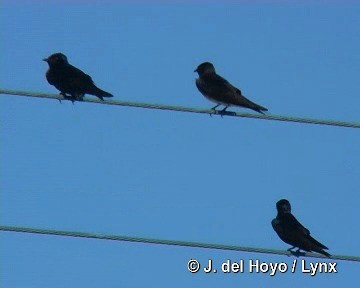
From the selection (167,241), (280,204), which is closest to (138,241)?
(167,241)

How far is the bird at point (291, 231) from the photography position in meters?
10.1

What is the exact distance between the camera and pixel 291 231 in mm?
10664

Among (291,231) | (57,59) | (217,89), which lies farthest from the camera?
(57,59)

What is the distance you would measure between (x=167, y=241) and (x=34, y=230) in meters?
0.75

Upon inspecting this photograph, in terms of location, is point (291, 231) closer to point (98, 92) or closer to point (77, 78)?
point (98, 92)

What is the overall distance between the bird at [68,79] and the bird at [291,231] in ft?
5.71

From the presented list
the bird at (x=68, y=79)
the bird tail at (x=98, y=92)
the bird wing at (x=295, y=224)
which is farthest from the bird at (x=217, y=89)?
the bird wing at (x=295, y=224)

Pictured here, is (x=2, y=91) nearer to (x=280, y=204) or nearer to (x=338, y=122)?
(x=338, y=122)

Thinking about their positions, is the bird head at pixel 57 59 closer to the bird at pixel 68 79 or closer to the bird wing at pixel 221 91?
the bird at pixel 68 79

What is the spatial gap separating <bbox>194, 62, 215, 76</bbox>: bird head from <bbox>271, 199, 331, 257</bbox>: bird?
119cm

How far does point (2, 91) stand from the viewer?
28.6 ft

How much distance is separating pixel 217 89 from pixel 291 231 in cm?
124

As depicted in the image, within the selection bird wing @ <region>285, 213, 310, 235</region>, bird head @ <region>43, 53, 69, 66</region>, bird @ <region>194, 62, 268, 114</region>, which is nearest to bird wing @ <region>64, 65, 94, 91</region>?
bird head @ <region>43, 53, 69, 66</region>

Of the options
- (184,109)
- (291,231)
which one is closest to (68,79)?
(291,231)
